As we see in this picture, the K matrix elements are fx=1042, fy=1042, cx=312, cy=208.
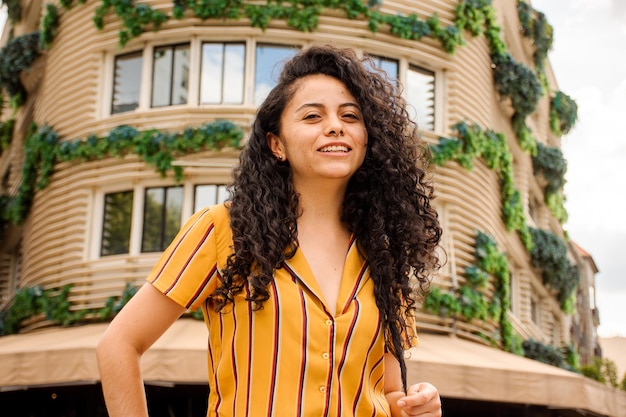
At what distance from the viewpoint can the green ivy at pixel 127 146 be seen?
16781mm

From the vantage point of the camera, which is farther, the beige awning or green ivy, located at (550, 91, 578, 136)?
green ivy, located at (550, 91, 578, 136)

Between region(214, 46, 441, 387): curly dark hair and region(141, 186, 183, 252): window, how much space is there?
13.7 metres

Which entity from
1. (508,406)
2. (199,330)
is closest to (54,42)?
(199,330)

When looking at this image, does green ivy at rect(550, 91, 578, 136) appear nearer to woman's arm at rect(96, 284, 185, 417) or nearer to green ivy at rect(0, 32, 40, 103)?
green ivy at rect(0, 32, 40, 103)

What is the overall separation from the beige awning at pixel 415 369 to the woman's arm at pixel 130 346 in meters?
9.12

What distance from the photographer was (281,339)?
8.86 feet

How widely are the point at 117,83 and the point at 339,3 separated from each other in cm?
416

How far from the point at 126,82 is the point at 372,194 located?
1559cm

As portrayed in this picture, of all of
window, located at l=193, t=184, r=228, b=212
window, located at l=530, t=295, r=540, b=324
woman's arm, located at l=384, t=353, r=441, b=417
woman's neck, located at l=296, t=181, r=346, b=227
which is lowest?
woman's arm, located at l=384, t=353, r=441, b=417

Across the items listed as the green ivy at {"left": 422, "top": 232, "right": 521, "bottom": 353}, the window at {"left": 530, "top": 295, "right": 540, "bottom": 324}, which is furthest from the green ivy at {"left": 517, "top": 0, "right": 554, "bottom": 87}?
the green ivy at {"left": 422, "top": 232, "right": 521, "bottom": 353}

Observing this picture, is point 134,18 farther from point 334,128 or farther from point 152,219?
point 334,128

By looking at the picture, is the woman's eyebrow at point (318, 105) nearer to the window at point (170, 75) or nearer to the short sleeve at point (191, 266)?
the short sleeve at point (191, 266)

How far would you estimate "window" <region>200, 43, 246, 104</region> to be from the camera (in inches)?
683

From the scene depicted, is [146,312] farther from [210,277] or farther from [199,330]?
[199,330]
